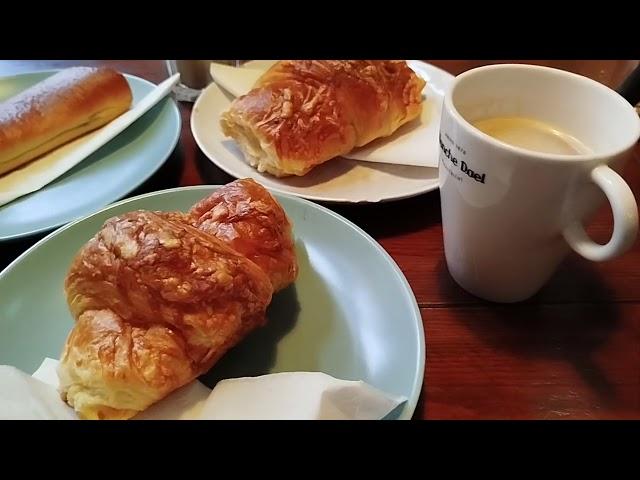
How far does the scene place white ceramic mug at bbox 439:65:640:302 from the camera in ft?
1.54

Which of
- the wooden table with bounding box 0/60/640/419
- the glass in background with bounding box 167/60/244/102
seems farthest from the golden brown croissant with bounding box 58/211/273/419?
the glass in background with bounding box 167/60/244/102

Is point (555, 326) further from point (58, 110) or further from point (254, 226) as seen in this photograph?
point (58, 110)

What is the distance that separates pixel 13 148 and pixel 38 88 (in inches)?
5.4

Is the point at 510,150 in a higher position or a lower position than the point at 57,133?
higher

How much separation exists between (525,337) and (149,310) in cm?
36

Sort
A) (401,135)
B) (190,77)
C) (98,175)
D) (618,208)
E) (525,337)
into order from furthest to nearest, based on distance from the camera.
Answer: (190,77)
(401,135)
(98,175)
(525,337)
(618,208)

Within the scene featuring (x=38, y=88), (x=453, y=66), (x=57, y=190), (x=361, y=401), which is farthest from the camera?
(x=453, y=66)

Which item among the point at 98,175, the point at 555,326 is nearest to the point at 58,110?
the point at 98,175

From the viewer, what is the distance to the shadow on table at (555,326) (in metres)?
0.55

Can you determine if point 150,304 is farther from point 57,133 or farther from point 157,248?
point 57,133

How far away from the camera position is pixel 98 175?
0.78 m

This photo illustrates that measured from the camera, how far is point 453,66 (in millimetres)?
1064

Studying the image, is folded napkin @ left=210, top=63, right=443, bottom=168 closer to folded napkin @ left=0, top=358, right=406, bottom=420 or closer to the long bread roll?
the long bread roll

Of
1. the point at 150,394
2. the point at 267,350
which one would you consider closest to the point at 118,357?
the point at 150,394
